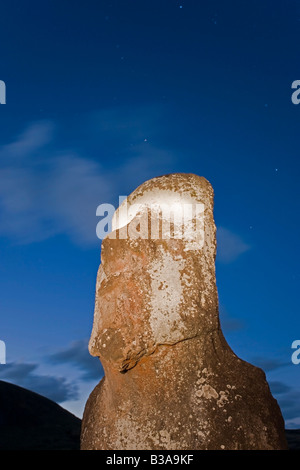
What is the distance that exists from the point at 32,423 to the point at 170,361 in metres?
19.7

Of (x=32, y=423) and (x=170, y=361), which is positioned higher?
(x=32, y=423)

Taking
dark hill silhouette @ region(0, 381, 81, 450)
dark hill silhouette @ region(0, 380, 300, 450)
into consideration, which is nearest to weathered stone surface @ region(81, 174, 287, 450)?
dark hill silhouette @ region(0, 380, 300, 450)

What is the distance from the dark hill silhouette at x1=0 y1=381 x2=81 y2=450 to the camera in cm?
2177

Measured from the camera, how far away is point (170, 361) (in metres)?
5.61

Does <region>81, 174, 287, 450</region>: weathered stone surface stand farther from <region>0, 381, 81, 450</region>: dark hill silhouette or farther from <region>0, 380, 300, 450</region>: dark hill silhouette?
<region>0, 381, 81, 450</region>: dark hill silhouette

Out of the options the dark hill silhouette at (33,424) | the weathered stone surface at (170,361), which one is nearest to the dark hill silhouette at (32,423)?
the dark hill silhouette at (33,424)

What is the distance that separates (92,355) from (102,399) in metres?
0.58

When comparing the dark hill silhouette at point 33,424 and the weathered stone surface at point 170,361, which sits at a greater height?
the dark hill silhouette at point 33,424

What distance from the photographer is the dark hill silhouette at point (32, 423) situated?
21766 millimetres

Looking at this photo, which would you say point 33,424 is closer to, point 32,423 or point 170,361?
point 32,423

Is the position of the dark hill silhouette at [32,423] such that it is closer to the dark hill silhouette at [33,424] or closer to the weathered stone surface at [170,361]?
the dark hill silhouette at [33,424]

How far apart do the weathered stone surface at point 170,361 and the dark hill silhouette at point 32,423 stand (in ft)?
55.7

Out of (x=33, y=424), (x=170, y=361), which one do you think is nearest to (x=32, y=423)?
(x=33, y=424)
